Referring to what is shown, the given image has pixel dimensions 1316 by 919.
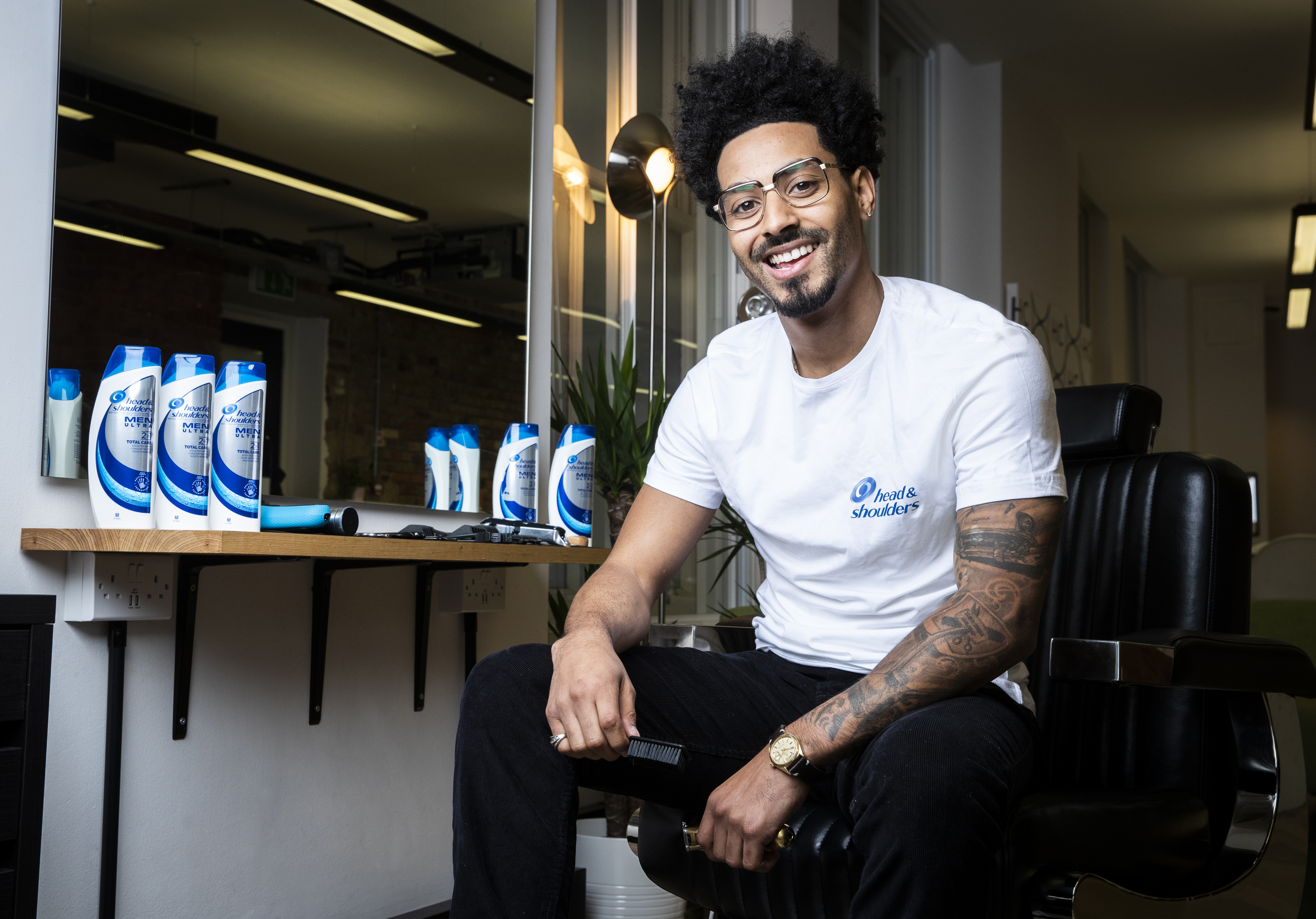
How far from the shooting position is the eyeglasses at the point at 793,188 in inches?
61.1

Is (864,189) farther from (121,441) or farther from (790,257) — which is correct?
(121,441)

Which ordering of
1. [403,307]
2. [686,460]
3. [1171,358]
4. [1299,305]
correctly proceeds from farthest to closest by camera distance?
[1171,358] → [1299,305] → [403,307] → [686,460]

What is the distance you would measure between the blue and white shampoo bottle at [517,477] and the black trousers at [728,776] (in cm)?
74

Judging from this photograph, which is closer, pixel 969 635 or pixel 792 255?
pixel 969 635

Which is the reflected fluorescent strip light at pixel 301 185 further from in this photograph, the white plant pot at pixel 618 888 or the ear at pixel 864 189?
the white plant pot at pixel 618 888

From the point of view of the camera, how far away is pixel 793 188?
5.10 feet

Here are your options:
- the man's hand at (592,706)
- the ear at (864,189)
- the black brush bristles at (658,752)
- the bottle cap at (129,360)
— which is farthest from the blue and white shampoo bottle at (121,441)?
the ear at (864,189)

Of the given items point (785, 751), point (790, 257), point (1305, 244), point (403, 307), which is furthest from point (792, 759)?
point (1305, 244)

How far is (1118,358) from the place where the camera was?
312 inches

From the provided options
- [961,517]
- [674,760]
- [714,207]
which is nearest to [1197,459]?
[961,517]

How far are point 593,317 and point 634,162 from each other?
42 centimetres

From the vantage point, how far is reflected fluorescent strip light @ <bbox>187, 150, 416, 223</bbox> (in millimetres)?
1730

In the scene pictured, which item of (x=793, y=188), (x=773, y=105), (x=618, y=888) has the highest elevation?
(x=773, y=105)

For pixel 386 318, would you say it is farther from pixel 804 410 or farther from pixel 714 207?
pixel 804 410
